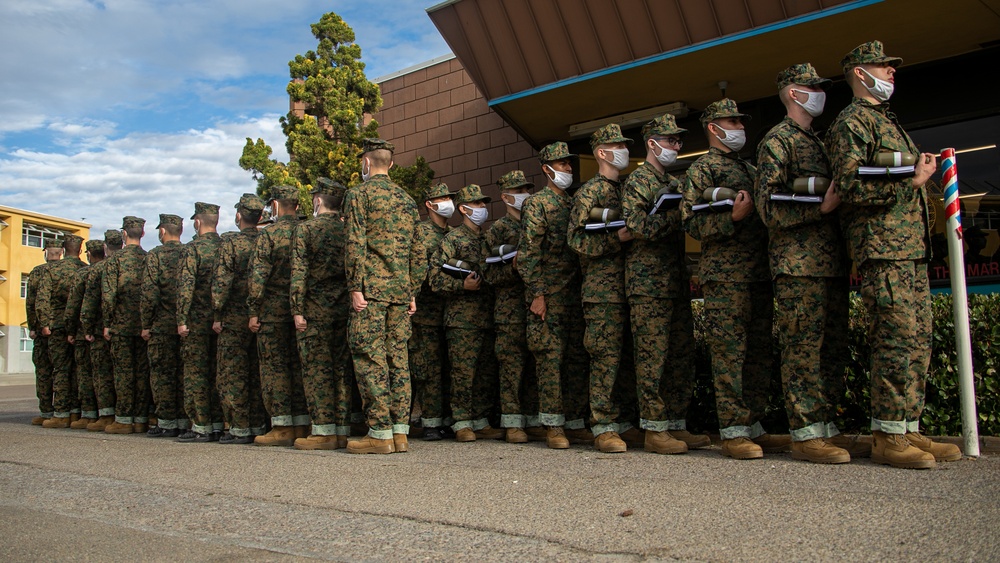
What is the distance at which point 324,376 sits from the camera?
633 centimetres

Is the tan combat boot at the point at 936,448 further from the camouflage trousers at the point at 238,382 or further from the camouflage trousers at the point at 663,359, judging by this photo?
the camouflage trousers at the point at 238,382

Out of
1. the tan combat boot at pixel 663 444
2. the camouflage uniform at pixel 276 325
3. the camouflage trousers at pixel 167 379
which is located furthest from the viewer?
the camouflage trousers at pixel 167 379

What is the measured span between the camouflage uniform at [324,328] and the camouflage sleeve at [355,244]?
2.14 feet

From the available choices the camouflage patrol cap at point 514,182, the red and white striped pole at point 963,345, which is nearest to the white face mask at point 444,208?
the camouflage patrol cap at point 514,182

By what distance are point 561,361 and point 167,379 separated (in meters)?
4.43

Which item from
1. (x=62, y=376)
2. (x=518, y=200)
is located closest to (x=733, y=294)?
(x=518, y=200)

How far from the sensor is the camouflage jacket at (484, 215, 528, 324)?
20.7 feet

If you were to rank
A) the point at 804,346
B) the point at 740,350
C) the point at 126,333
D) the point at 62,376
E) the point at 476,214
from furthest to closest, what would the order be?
the point at 62,376
the point at 126,333
the point at 476,214
the point at 740,350
the point at 804,346

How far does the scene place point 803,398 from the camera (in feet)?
15.0

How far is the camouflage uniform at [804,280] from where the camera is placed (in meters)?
4.54

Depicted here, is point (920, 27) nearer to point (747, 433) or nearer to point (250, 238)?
point (747, 433)

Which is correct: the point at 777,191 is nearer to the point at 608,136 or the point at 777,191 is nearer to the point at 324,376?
the point at 608,136

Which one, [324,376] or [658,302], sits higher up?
[658,302]

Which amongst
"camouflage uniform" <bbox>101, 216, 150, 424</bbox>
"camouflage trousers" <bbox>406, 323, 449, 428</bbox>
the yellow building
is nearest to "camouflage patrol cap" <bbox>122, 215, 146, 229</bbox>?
"camouflage uniform" <bbox>101, 216, 150, 424</bbox>
